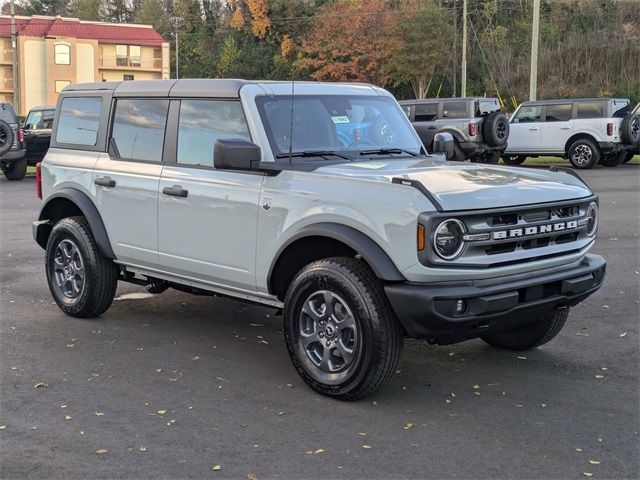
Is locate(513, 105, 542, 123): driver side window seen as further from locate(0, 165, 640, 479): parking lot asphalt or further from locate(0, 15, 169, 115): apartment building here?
locate(0, 15, 169, 115): apartment building

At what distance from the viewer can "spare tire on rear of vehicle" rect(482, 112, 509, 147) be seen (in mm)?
22031

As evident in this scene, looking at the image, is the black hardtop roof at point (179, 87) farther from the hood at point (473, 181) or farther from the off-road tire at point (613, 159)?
the off-road tire at point (613, 159)

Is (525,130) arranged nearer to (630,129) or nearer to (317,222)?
(630,129)

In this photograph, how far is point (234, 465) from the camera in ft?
13.4

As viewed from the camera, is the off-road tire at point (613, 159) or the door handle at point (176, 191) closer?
the door handle at point (176, 191)

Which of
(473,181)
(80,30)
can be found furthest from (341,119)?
(80,30)

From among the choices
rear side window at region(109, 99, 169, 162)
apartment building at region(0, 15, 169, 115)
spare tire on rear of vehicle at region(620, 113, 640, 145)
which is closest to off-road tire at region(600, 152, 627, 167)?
spare tire on rear of vehicle at region(620, 113, 640, 145)

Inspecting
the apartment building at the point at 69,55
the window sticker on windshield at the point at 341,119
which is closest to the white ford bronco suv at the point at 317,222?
the window sticker on windshield at the point at 341,119

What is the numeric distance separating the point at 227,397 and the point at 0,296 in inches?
148

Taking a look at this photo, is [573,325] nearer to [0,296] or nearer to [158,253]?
[158,253]

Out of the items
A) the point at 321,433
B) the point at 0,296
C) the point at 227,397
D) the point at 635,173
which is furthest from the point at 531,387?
the point at 635,173

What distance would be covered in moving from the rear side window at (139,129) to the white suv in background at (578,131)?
18.1 m

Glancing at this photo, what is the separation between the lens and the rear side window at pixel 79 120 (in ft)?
23.1

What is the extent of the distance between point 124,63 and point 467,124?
176ft
